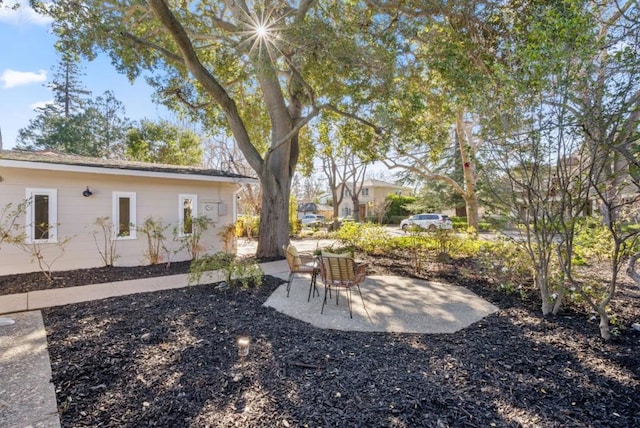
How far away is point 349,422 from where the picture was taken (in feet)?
7.23

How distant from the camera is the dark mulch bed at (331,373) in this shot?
2.28m

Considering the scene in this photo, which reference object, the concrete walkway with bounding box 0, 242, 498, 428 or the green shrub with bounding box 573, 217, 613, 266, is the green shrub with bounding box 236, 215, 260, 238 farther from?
the green shrub with bounding box 573, 217, 613, 266

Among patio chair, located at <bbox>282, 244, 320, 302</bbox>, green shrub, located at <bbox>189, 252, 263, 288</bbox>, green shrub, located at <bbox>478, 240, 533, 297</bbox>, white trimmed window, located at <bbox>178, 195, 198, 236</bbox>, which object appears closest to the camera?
patio chair, located at <bbox>282, 244, 320, 302</bbox>

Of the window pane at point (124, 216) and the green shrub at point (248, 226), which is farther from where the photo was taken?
the green shrub at point (248, 226)

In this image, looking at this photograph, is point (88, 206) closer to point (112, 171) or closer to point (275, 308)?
point (112, 171)

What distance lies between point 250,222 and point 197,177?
7.33 m

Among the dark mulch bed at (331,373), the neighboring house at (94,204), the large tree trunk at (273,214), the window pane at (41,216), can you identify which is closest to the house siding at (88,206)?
the neighboring house at (94,204)

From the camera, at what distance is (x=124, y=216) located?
8.04 m

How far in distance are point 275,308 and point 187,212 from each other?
18.1 feet

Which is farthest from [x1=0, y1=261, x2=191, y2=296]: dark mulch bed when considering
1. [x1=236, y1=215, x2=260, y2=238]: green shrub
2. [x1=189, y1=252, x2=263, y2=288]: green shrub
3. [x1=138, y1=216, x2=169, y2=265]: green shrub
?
[x1=236, y1=215, x2=260, y2=238]: green shrub

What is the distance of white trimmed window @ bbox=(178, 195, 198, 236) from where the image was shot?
880 centimetres

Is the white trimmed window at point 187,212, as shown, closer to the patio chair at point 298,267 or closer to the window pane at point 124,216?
the window pane at point 124,216

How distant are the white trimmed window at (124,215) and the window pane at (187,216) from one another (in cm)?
123

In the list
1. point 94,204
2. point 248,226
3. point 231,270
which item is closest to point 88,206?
point 94,204
